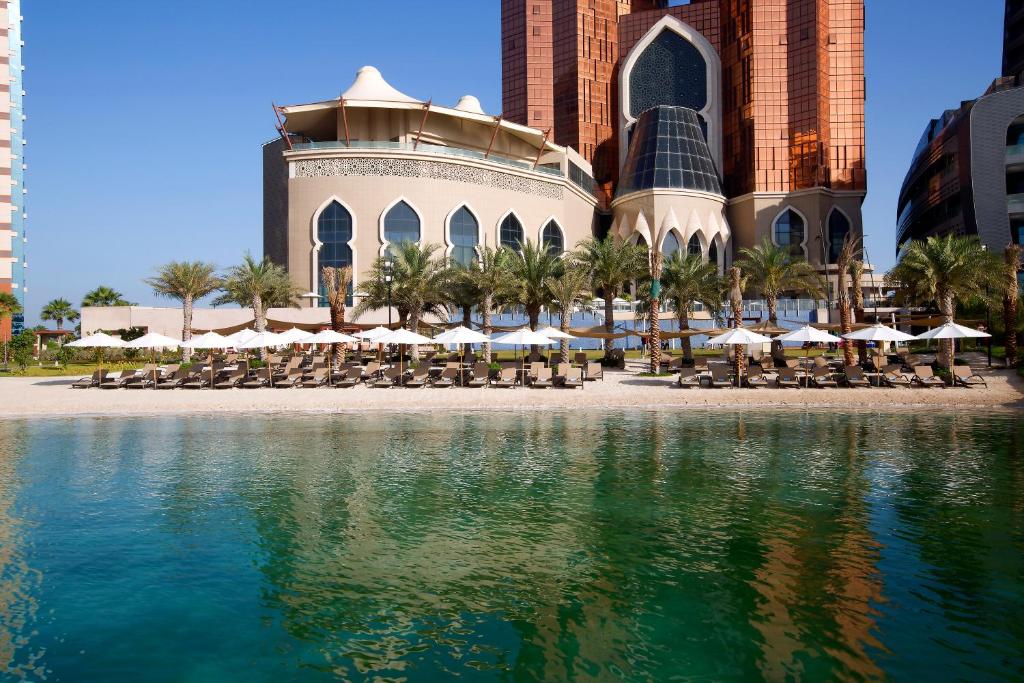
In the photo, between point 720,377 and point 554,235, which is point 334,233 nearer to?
point 554,235

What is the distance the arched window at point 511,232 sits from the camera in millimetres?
50875

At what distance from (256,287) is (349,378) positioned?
12.4 meters

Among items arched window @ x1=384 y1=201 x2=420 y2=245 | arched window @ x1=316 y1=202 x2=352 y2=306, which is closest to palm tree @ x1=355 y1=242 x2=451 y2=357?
arched window @ x1=384 y1=201 x2=420 y2=245

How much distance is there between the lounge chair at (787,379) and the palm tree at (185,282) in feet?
89.5

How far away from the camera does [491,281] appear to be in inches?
1073

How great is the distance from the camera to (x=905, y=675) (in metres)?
4.75

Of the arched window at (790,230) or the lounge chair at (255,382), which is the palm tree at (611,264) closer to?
the lounge chair at (255,382)

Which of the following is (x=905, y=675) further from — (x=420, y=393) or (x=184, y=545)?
(x=420, y=393)

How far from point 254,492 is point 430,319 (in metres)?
36.1

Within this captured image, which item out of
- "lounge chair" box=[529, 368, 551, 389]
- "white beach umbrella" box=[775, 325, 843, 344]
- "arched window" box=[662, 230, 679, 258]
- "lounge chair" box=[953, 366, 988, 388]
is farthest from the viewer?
"arched window" box=[662, 230, 679, 258]

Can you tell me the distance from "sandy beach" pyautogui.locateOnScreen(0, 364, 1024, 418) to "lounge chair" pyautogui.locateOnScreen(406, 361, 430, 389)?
2.48ft

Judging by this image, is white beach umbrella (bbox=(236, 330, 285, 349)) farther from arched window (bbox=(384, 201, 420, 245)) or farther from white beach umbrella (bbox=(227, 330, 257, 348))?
arched window (bbox=(384, 201, 420, 245))

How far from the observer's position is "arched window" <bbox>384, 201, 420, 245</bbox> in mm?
46844

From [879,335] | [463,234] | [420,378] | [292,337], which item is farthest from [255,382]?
[463,234]
